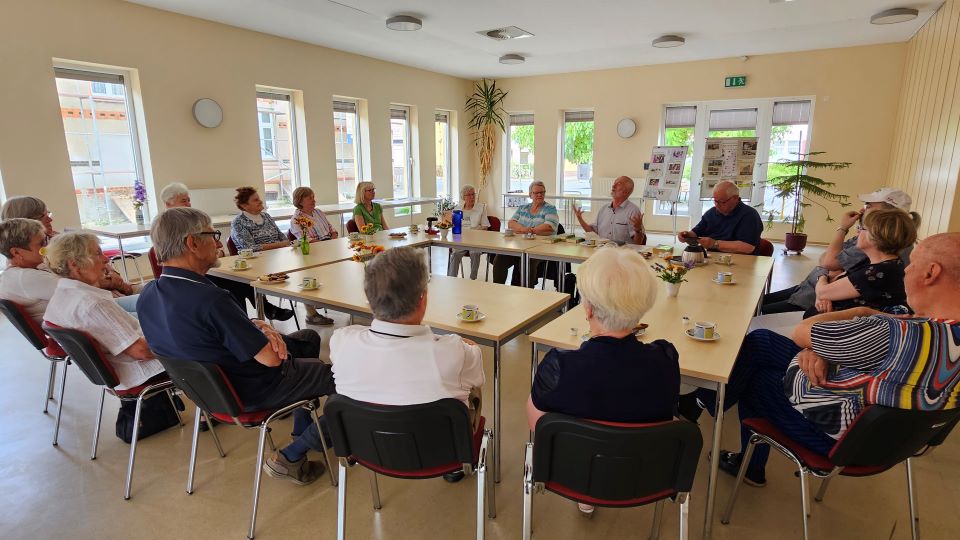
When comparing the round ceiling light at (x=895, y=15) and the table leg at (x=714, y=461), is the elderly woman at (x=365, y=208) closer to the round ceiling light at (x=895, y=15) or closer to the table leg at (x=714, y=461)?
the table leg at (x=714, y=461)

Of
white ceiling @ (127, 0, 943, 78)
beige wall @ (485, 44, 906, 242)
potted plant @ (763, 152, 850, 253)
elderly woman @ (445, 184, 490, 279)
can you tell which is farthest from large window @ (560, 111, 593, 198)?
elderly woman @ (445, 184, 490, 279)

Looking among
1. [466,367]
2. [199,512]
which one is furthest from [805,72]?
[199,512]

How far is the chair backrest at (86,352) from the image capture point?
2.03m

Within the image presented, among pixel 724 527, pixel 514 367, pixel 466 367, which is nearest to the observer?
pixel 466 367

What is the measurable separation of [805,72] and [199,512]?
9.31 meters

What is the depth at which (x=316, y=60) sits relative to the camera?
24.3 feet

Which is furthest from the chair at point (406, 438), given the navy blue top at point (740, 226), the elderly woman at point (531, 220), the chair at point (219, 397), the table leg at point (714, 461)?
the elderly woman at point (531, 220)

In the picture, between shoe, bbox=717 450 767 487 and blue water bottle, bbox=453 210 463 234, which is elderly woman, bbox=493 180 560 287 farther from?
shoe, bbox=717 450 767 487

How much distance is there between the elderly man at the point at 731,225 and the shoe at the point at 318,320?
2997mm

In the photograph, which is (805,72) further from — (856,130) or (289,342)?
(289,342)

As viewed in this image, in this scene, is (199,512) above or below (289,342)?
below

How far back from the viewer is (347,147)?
329 inches

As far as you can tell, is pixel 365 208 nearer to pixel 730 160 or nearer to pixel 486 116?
pixel 730 160

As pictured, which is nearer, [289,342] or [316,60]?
[289,342]
